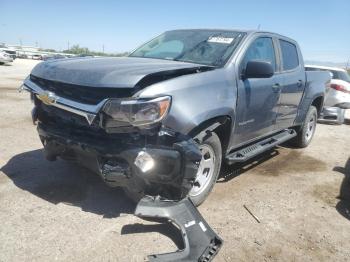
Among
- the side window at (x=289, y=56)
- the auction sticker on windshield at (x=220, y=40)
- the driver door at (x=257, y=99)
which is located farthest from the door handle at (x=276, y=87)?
the auction sticker on windshield at (x=220, y=40)

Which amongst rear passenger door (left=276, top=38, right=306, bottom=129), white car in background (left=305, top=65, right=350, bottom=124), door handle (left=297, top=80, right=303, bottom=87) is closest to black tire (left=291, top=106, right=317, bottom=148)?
rear passenger door (left=276, top=38, right=306, bottom=129)

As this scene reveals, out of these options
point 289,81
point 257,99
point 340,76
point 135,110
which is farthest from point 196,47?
Result: point 340,76

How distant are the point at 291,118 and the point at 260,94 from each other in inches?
66.5

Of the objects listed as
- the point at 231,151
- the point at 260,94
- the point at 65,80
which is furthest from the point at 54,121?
the point at 260,94

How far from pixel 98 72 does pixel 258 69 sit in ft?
5.99

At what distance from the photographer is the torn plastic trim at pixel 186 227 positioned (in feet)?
9.84

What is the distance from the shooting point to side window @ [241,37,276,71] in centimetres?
454

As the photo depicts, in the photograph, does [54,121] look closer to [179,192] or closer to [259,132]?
[179,192]

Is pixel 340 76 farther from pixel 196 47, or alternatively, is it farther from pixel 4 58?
Result: pixel 4 58

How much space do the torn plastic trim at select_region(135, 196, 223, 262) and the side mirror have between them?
5.56 feet

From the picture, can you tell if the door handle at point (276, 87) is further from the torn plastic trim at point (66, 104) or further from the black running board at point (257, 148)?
the torn plastic trim at point (66, 104)

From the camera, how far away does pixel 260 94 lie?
469 cm

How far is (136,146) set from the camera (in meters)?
3.17

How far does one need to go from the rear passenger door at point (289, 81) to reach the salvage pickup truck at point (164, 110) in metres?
0.43
